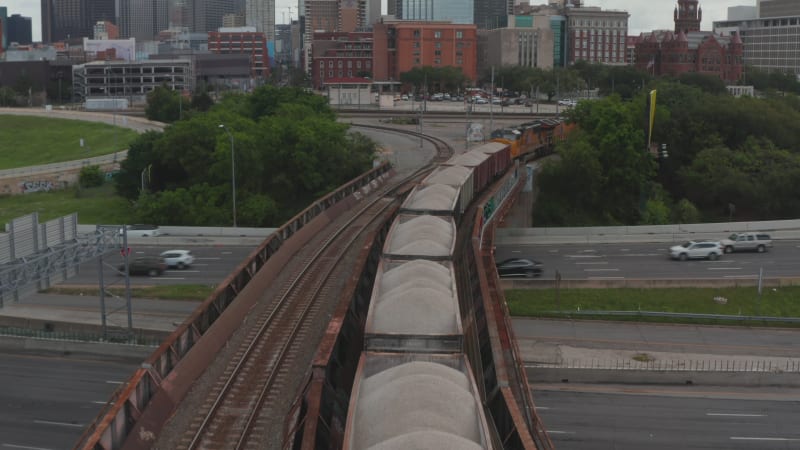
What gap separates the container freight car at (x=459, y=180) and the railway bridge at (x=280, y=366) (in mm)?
4314

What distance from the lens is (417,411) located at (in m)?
12.9

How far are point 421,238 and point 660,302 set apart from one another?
16960 mm

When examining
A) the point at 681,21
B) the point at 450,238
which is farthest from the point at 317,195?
the point at 681,21

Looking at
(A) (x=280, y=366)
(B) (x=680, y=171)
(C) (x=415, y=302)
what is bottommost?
(A) (x=280, y=366)

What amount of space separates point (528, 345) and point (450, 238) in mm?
7728

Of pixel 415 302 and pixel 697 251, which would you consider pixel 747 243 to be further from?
pixel 415 302

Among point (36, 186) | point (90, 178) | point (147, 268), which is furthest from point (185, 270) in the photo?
point (36, 186)

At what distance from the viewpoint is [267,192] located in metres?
57.0

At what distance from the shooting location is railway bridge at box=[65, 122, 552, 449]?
53.0ft

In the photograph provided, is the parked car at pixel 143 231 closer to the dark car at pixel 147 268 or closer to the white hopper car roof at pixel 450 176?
the dark car at pixel 147 268

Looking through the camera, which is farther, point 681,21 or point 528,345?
point 681,21

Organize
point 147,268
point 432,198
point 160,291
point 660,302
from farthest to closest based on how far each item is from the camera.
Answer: point 147,268 < point 160,291 < point 660,302 < point 432,198

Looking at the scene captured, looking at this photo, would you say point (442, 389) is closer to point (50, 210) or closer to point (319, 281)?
point (319, 281)

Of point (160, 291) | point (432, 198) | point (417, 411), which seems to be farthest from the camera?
point (160, 291)
